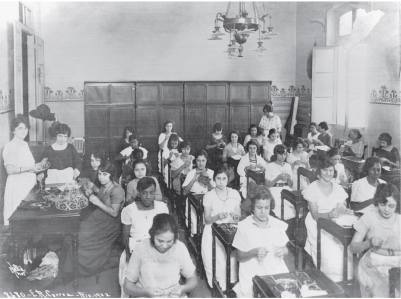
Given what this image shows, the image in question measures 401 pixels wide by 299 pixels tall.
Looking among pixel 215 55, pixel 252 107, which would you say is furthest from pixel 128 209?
pixel 215 55

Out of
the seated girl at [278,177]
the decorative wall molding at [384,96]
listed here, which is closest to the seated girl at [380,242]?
the seated girl at [278,177]

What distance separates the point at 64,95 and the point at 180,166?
186 inches

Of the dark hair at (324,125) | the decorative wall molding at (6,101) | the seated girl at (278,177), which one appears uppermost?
the decorative wall molding at (6,101)

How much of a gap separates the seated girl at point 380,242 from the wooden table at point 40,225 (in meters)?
2.18

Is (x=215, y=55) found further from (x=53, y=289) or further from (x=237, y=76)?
(x=53, y=289)

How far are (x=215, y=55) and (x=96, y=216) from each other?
6889 millimetres

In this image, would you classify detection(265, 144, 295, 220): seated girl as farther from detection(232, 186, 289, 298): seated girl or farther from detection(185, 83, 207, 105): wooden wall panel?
detection(185, 83, 207, 105): wooden wall panel

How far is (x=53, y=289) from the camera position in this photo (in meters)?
3.59

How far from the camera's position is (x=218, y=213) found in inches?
149

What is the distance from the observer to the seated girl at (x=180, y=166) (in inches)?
221

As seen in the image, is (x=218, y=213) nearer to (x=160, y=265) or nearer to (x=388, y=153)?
(x=160, y=265)

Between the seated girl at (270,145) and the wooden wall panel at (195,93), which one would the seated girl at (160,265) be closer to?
the seated girl at (270,145)

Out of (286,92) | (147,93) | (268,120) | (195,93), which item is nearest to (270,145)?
(268,120)

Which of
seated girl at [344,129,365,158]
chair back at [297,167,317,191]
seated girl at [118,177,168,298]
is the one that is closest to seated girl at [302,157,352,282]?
chair back at [297,167,317,191]
